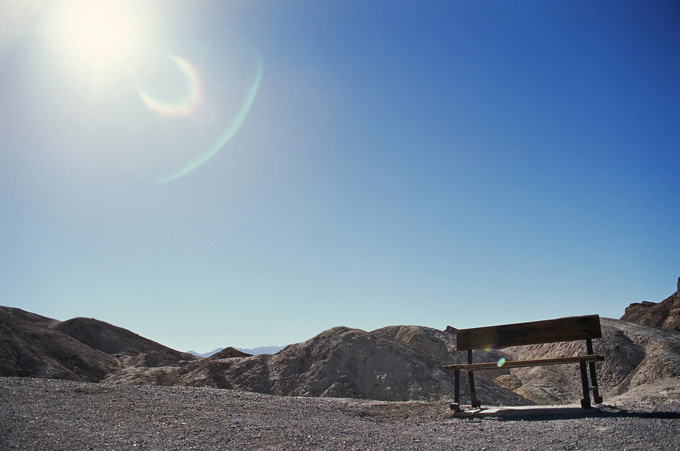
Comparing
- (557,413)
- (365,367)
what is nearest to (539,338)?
(557,413)

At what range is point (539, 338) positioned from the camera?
10031mm

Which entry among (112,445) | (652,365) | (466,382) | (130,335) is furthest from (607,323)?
(130,335)

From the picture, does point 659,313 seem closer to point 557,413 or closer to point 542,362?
point 542,362

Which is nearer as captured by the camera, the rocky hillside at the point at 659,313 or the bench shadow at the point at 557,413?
the bench shadow at the point at 557,413

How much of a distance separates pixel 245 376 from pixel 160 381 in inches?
233

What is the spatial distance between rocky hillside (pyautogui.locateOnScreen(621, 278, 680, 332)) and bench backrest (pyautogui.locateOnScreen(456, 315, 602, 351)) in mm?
52235

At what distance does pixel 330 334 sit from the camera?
2608cm

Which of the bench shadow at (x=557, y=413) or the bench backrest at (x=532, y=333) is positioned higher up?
the bench backrest at (x=532, y=333)

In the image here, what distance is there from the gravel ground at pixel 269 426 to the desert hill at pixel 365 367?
1104 centimetres

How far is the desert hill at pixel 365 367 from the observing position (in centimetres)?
2159

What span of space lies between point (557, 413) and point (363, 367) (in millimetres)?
15054

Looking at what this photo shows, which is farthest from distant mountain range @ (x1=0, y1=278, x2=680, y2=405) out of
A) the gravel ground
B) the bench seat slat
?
the gravel ground

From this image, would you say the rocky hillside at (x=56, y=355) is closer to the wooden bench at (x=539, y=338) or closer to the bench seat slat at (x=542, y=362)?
the wooden bench at (x=539, y=338)

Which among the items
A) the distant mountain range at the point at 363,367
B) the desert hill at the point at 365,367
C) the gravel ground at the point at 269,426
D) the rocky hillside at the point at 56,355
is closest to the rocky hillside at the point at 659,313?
the desert hill at the point at 365,367
